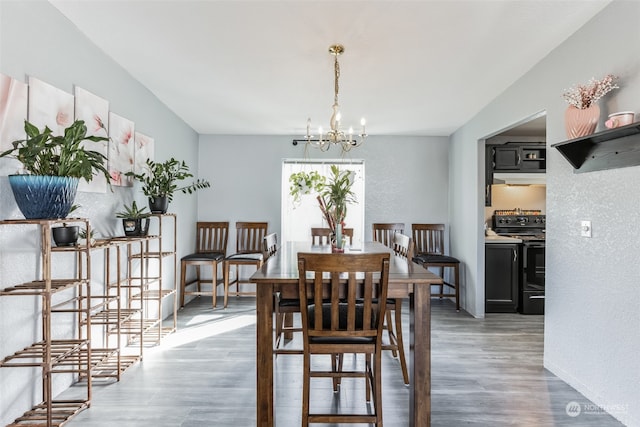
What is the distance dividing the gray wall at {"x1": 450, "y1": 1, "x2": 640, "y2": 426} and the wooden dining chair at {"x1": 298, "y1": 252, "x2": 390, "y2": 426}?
1.40m

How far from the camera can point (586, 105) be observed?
2.21 metres

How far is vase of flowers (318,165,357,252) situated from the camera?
2.63m

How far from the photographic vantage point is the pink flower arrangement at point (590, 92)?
6.88 feet

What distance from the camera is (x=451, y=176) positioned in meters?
5.32

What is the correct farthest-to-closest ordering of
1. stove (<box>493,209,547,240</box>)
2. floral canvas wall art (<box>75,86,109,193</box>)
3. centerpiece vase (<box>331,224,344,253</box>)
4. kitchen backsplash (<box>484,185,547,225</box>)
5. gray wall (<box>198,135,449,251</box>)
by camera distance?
gray wall (<box>198,135,449,251</box>)
kitchen backsplash (<box>484,185,547,225</box>)
stove (<box>493,209,547,240</box>)
centerpiece vase (<box>331,224,344,253</box>)
floral canvas wall art (<box>75,86,109,193</box>)

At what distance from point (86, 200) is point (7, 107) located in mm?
831

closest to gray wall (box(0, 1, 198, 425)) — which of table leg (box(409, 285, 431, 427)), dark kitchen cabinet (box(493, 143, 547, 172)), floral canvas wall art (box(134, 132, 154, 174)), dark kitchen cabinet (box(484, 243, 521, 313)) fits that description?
floral canvas wall art (box(134, 132, 154, 174))

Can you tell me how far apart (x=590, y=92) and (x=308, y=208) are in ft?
12.5

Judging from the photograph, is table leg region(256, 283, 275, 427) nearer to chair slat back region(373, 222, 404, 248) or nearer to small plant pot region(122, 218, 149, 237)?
small plant pot region(122, 218, 149, 237)

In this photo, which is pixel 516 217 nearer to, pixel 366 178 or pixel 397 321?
pixel 366 178

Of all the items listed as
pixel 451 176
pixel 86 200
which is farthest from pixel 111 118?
pixel 451 176

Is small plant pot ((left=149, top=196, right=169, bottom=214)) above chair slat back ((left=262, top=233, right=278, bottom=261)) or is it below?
above

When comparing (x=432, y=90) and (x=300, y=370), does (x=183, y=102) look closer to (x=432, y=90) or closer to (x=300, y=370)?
(x=432, y=90)

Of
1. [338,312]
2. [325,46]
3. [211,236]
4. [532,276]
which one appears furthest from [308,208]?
[338,312]
